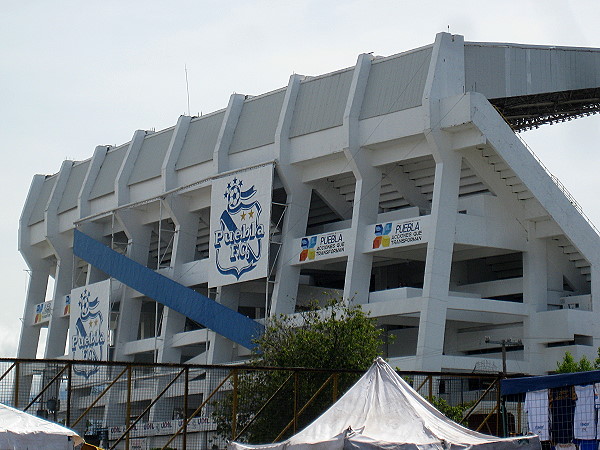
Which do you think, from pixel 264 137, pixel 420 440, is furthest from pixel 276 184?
pixel 420 440

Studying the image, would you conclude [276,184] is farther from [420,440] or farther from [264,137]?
Result: [420,440]

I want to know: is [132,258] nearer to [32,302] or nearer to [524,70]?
[32,302]

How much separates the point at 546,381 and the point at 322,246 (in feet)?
102

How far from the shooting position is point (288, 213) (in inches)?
2308

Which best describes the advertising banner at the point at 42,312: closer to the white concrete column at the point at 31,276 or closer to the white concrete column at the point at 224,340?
the white concrete column at the point at 31,276

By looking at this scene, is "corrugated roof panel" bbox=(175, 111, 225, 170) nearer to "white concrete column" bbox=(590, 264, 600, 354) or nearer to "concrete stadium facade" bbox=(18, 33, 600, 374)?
"concrete stadium facade" bbox=(18, 33, 600, 374)

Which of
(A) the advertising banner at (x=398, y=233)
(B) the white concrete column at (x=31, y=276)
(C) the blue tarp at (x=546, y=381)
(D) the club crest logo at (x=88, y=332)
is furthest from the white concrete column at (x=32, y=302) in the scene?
(C) the blue tarp at (x=546, y=381)

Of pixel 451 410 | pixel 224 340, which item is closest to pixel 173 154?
pixel 224 340

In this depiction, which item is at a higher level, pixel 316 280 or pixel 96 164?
pixel 96 164

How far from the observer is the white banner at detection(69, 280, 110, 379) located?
68375 mm

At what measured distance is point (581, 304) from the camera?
176 feet

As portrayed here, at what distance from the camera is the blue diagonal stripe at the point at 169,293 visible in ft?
190

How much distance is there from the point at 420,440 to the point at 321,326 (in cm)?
2590

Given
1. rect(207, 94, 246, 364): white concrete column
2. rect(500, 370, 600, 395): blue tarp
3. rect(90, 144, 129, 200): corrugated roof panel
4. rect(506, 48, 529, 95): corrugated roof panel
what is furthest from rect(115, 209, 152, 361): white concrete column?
rect(500, 370, 600, 395): blue tarp
